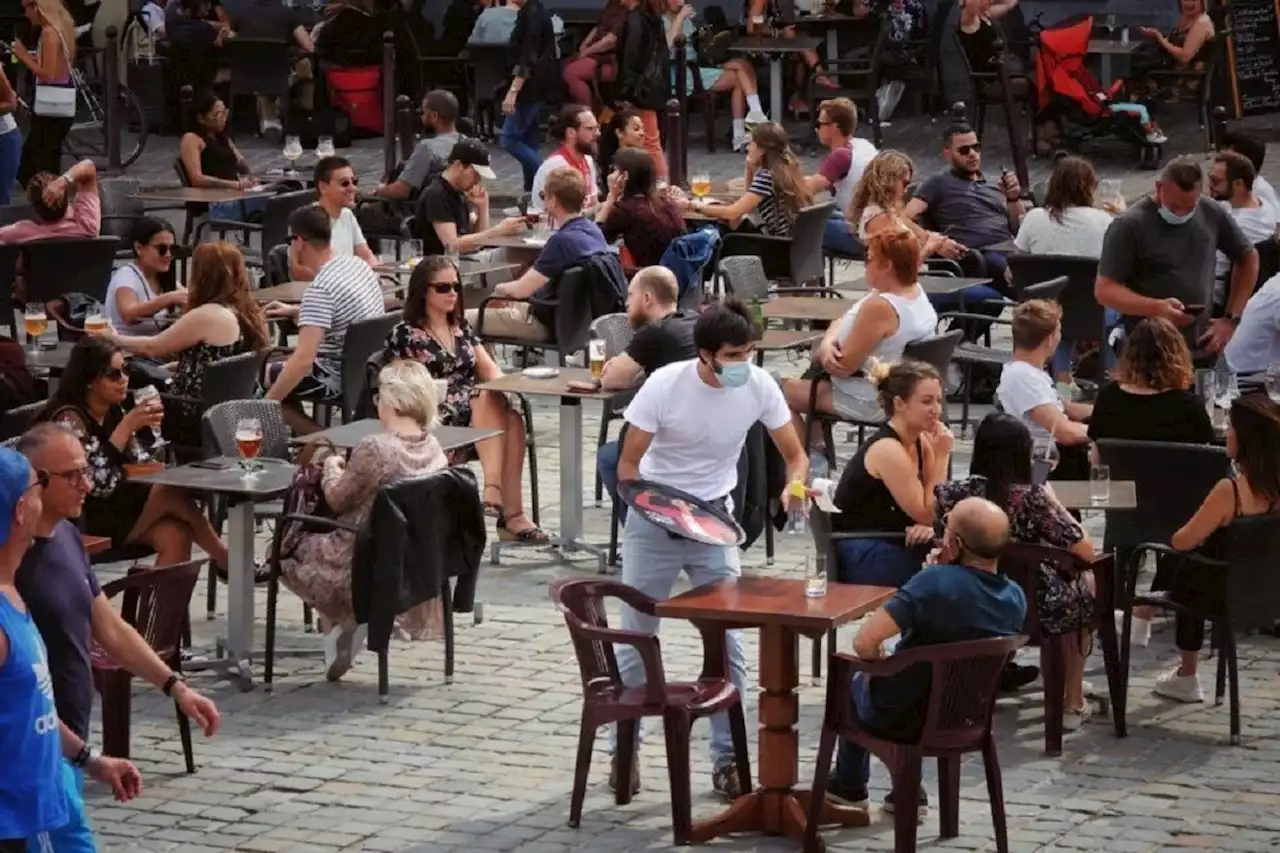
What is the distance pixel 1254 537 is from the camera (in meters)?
9.75

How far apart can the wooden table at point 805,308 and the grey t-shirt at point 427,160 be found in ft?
12.1

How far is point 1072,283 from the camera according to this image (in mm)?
14422

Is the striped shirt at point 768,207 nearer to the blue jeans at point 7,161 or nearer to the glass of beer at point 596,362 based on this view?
the glass of beer at point 596,362

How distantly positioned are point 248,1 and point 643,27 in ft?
21.3

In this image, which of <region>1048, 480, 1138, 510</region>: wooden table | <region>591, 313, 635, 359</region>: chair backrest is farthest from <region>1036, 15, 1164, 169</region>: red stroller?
<region>1048, 480, 1138, 510</region>: wooden table

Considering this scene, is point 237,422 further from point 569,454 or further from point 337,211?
point 337,211

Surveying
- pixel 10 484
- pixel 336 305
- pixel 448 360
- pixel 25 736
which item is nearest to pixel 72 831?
pixel 25 736

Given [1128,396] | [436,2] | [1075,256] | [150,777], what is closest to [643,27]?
[436,2]

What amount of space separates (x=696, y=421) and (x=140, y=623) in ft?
6.55

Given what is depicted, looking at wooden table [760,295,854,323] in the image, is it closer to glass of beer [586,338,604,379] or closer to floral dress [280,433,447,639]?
glass of beer [586,338,604,379]

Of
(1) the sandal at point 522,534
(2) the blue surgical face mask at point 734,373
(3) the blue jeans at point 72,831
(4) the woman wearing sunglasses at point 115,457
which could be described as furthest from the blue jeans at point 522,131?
(3) the blue jeans at point 72,831

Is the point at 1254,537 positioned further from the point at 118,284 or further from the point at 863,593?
the point at 118,284

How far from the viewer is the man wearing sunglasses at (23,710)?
246 inches

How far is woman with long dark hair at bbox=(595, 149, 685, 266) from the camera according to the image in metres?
15.3
